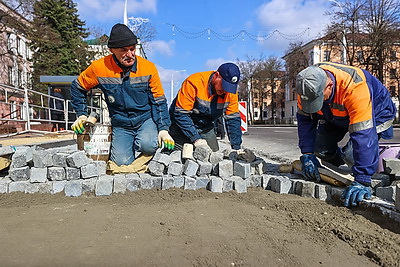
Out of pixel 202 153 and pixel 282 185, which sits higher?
pixel 202 153

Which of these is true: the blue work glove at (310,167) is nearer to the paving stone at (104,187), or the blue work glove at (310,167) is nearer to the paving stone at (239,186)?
the paving stone at (239,186)

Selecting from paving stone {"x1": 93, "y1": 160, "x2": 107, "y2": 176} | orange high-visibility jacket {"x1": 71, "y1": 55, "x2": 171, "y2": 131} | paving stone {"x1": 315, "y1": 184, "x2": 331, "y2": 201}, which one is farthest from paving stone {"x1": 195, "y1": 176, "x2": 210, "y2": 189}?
paving stone {"x1": 315, "y1": 184, "x2": 331, "y2": 201}

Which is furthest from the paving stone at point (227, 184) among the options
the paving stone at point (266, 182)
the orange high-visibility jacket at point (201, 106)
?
the orange high-visibility jacket at point (201, 106)

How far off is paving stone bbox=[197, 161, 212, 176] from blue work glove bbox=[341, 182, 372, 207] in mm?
1426

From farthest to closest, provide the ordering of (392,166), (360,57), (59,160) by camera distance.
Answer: (360,57)
(59,160)
(392,166)

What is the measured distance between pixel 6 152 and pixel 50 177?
2.62 ft

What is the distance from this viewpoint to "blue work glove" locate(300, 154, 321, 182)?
353cm

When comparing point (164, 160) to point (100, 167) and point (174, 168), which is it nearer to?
point (174, 168)

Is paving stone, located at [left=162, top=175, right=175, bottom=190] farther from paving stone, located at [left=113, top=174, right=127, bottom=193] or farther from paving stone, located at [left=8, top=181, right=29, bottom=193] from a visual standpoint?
paving stone, located at [left=8, top=181, right=29, bottom=193]

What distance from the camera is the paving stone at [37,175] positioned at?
3.49 metres

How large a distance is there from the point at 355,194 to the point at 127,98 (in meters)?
2.71

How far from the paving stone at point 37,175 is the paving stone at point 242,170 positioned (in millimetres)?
2049

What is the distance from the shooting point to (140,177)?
365cm

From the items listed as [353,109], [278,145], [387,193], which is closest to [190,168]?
[353,109]
